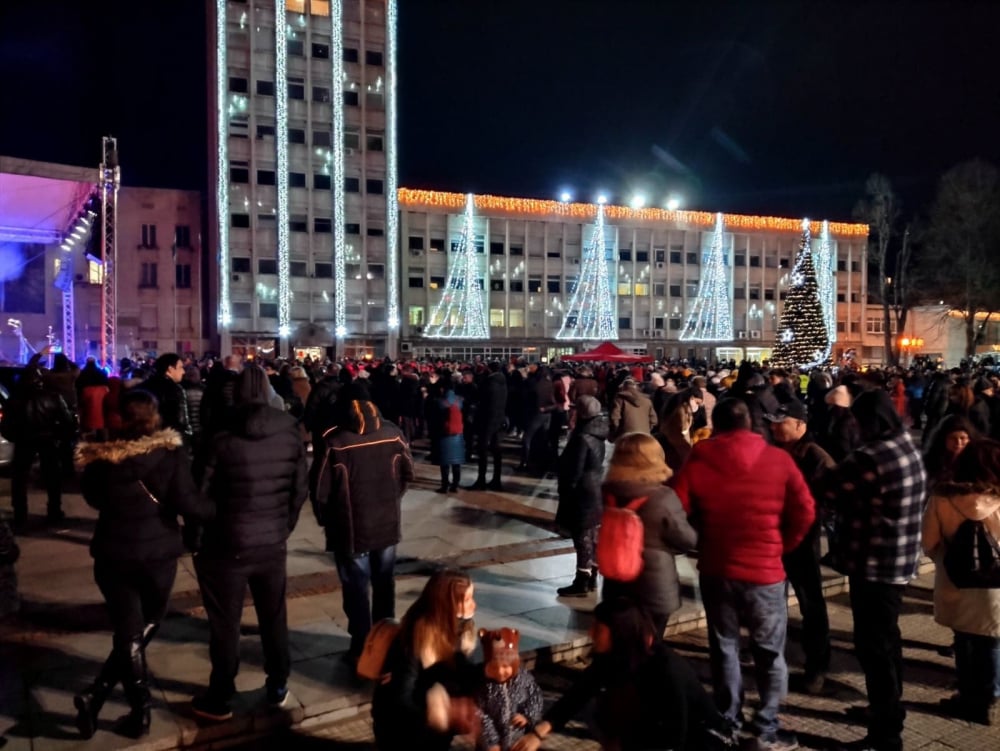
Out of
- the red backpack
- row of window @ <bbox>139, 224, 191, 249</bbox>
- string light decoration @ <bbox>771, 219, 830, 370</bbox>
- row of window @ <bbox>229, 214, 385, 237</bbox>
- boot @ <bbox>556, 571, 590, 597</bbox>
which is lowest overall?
boot @ <bbox>556, 571, 590, 597</bbox>

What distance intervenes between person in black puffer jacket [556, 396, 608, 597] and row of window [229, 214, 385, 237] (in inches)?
1655

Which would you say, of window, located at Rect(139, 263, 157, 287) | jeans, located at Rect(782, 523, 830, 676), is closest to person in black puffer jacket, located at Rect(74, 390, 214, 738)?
jeans, located at Rect(782, 523, 830, 676)

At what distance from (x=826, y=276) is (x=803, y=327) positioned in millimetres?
37694

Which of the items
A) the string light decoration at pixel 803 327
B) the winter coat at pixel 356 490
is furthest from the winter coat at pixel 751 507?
the string light decoration at pixel 803 327

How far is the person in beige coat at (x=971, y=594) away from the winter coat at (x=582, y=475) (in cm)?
251

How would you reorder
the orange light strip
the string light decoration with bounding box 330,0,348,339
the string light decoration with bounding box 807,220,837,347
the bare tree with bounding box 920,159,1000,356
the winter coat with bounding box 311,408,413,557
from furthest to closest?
1. the string light decoration with bounding box 807,220,837,347
2. the orange light strip
3. the string light decoration with bounding box 330,0,348,339
4. the bare tree with bounding box 920,159,1000,356
5. the winter coat with bounding box 311,408,413,557

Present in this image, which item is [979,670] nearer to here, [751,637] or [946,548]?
[946,548]

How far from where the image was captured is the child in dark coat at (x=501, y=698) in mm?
3109

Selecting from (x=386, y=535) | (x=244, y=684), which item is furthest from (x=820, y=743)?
(x=244, y=684)

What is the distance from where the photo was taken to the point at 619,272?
180 feet

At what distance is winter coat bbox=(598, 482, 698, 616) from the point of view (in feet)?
12.6

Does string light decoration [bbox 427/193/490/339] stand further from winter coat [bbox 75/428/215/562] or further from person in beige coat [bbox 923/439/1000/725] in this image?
winter coat [bbox 75/428/215/562]

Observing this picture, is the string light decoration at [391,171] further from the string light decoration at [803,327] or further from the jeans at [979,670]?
the jeans at [979,670]

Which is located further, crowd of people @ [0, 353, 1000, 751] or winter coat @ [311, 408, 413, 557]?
winter coat @ [311, 408, 413, 557]
